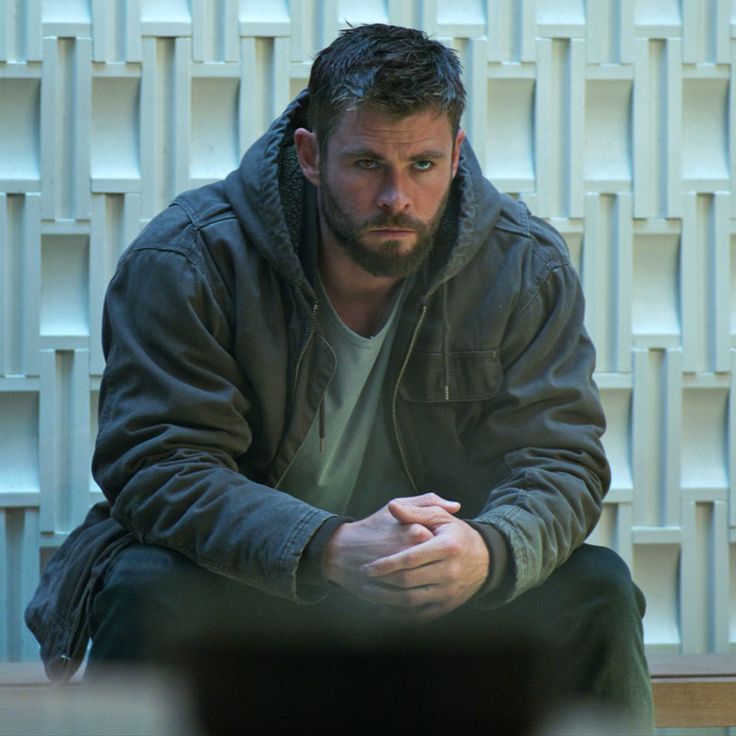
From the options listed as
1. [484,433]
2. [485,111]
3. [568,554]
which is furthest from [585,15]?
[568,554]

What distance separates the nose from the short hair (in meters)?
0.11

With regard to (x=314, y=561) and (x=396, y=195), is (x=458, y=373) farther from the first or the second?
(x=314, y=561)

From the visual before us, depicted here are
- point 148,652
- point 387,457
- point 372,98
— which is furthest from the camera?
point 387,457

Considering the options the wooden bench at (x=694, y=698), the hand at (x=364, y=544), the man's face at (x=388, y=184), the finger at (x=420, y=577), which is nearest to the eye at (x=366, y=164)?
the man's face at (x=388, y=184)

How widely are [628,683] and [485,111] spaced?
1.52 m

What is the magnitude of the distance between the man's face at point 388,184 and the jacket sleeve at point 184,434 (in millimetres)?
289

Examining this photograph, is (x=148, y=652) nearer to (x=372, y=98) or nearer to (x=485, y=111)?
(x=372, y=98)

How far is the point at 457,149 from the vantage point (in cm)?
255

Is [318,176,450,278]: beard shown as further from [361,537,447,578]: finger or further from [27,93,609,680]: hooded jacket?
[361,537,447,578]: finger

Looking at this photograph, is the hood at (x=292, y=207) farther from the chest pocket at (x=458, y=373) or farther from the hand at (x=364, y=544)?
the hand at (x=364, y=544)

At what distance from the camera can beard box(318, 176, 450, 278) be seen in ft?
8.02

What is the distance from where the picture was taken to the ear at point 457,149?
8.30 feet

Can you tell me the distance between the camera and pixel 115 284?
248cm

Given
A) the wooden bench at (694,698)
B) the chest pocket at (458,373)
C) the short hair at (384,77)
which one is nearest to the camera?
the short hair at (384,77)
